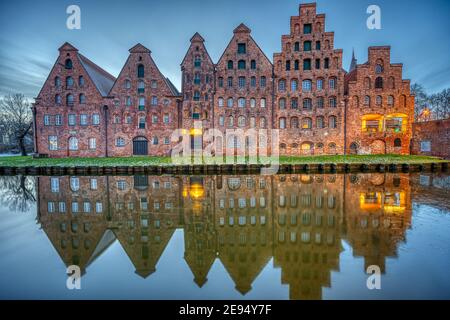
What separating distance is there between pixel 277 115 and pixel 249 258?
77.4 ft

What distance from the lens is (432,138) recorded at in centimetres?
2498

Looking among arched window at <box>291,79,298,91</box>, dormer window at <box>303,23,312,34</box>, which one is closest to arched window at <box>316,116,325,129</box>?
arched window at <box>291,79,298,91</box>

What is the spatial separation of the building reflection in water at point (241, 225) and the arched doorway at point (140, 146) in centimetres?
1549

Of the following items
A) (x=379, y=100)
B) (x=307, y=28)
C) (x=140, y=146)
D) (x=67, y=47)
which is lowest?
(x=140, y=146)

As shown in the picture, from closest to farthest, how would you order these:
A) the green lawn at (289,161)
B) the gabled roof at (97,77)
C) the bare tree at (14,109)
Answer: the green lawn at (289,161) → the gabled roof at (97,77) → the bare tree at (14,109)

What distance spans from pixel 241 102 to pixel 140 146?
552 inches

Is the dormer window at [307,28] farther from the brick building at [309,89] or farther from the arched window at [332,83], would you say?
the arched window at [332,83]

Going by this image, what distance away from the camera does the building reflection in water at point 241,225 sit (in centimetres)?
472

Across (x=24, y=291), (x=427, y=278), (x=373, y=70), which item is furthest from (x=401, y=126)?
(x=24, y=291)

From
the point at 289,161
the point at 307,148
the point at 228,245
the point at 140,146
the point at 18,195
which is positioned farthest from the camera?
the point at 140,146


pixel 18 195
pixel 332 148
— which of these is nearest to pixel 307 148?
pixel 332 148

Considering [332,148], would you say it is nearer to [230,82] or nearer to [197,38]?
[230,82]

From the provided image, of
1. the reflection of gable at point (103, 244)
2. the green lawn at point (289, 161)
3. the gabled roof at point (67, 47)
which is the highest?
the gabled roof at point (67, 47)

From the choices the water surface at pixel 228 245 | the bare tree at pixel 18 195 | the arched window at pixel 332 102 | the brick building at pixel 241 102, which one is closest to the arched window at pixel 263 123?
the brick building at pixel 241 102
